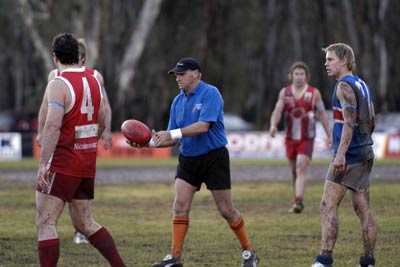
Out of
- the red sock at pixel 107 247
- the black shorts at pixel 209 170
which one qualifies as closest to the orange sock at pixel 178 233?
the black shorts at pixel 209 170

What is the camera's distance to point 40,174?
404 inches

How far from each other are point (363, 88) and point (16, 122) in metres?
44.9

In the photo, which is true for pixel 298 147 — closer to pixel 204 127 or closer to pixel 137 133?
pixel 204 127

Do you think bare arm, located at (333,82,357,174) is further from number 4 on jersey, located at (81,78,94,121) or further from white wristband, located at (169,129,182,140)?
number 4 on jersey, located at (81,78,94,121)

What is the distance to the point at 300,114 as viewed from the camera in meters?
18.8

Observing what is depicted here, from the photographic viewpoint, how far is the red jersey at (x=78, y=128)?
34.2ft

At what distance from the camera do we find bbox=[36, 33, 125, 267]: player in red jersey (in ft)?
33.7

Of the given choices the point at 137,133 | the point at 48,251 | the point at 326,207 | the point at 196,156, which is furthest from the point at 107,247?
the point at 326,207

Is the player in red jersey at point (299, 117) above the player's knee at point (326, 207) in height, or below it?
above

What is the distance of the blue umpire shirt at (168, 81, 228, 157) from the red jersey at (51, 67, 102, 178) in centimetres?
148

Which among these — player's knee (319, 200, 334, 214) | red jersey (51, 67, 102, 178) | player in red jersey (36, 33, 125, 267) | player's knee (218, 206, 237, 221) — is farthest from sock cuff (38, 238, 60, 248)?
player's knee (319, 200, 334, 214)

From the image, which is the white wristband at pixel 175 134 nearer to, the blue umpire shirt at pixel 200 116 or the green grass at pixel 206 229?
the blue umpire shirt at pixel 200 116

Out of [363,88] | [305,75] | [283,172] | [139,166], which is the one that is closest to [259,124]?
[139,166]

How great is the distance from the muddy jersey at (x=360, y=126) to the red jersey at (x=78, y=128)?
2552mm
